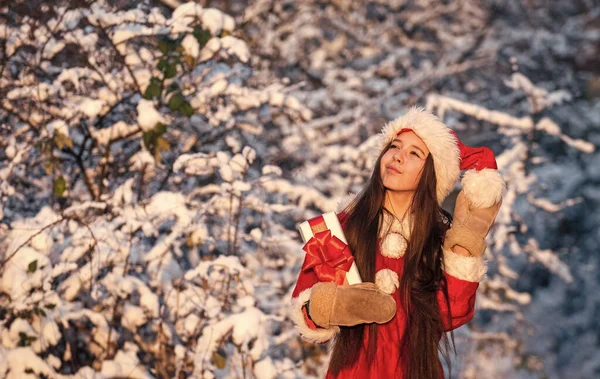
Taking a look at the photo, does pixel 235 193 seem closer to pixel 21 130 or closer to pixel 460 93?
pixel 21 130

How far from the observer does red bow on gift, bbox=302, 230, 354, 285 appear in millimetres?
2727

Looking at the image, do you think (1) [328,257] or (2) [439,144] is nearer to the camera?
(1) [328,257]

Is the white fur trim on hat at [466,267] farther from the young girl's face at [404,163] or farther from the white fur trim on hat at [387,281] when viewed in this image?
the young girl's face at [404,163]

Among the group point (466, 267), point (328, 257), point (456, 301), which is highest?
point (328, 257)

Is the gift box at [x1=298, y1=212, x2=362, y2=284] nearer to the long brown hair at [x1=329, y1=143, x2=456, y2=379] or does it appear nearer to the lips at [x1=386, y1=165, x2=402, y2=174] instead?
the long brown hair at [x1=329, y1=143, x2=456, y2=379]

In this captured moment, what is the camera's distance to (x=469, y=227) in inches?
111

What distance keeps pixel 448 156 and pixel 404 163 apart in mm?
155

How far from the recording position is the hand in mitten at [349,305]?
264 centimetres

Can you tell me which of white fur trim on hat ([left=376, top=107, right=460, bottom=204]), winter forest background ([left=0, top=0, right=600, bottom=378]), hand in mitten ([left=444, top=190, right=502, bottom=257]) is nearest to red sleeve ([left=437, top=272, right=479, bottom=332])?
hand in mitten ([left=444, top=190, right=502, bottom=257])

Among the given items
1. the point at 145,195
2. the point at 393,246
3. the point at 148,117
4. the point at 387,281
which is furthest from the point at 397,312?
the point at 145,195

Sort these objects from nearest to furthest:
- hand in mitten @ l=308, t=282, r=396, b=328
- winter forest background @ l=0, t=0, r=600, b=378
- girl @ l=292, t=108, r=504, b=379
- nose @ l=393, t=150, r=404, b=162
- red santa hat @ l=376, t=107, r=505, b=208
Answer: hand in mitten @ l=308, t=282, r=396, b=328 → girl @ l=292, t=108, r=504, b=379 → red santa hat @ l=376, t=107, r=505, b=208 → nose @ l=393, t=150, r=404, b=162 → winter forest background @ l=0, t=0, r=600, b=378

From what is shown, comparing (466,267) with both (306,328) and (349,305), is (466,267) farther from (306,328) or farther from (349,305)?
(306,328)

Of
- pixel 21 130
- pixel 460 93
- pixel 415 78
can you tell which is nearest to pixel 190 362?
pixel 21 130

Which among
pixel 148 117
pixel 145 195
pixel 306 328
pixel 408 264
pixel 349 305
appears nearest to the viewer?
pixel 349 305
